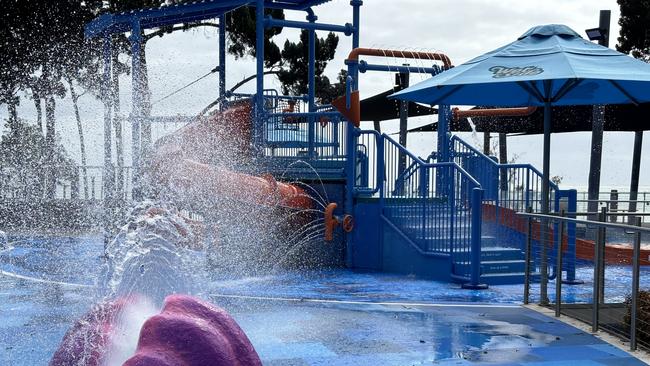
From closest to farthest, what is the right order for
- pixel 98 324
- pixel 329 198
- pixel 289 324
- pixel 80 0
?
pixel 98 324 → pixel 289 324 → pixel 329 198 → pixel 80 0

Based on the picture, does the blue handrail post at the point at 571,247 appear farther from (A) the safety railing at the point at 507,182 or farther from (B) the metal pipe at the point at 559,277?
(B) the metal pipe at the point at 559,277

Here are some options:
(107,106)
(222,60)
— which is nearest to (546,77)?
(222,60)

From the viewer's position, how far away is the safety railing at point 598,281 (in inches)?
267

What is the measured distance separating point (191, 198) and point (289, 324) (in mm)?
4815

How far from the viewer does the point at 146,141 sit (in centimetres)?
1398

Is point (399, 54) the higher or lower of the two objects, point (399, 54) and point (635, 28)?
the lower

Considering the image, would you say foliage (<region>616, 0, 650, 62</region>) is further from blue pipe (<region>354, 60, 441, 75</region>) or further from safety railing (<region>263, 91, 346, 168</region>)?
safety railing (<region>263, 91, 346, 168</region>)

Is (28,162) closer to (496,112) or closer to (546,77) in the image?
(496,112)

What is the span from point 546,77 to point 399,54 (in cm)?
549

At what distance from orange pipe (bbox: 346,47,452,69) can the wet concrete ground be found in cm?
368

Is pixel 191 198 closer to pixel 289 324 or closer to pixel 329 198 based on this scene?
A: pixel 329 198

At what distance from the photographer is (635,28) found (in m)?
31.0

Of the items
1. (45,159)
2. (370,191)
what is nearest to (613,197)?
(370,191)

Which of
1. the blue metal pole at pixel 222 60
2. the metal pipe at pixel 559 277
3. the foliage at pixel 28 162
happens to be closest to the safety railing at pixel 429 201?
the metal pipe at pixel 559 277
